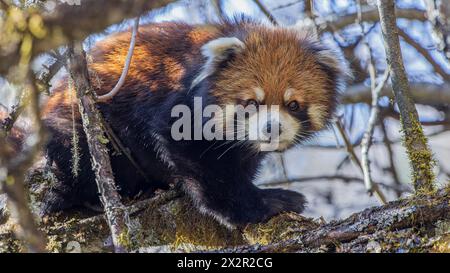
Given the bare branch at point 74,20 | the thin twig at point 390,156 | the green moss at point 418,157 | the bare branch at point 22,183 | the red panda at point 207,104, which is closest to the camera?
the bare branch at point 22,183

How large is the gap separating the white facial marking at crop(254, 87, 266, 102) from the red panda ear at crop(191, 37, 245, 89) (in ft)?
1.12

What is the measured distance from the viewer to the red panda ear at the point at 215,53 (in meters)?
4.81

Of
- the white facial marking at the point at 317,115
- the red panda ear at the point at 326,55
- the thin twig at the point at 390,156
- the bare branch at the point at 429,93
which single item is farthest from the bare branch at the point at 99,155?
the thin twig at the point at 390,156

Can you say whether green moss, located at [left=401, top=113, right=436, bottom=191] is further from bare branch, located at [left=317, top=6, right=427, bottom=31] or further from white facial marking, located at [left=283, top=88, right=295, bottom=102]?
Answer: bare branch, located at [left=317, top=6, right=427, bottom=31]

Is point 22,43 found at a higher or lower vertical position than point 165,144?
higher

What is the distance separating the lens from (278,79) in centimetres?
491

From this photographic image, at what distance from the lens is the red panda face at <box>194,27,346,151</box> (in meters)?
4.81

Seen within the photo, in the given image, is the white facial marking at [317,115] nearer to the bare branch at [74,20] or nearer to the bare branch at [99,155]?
→ the bare branch at [99,155]

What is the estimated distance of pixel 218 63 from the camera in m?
4.90

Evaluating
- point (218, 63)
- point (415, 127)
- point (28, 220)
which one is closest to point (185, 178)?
point (218, 63)

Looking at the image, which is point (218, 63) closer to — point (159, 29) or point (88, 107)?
point (159, 29)

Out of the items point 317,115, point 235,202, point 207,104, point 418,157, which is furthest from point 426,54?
point 418,157

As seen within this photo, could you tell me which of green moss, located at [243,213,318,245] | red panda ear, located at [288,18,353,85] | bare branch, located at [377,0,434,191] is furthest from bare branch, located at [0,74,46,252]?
red panda ear, located at [288,18,353,85]
